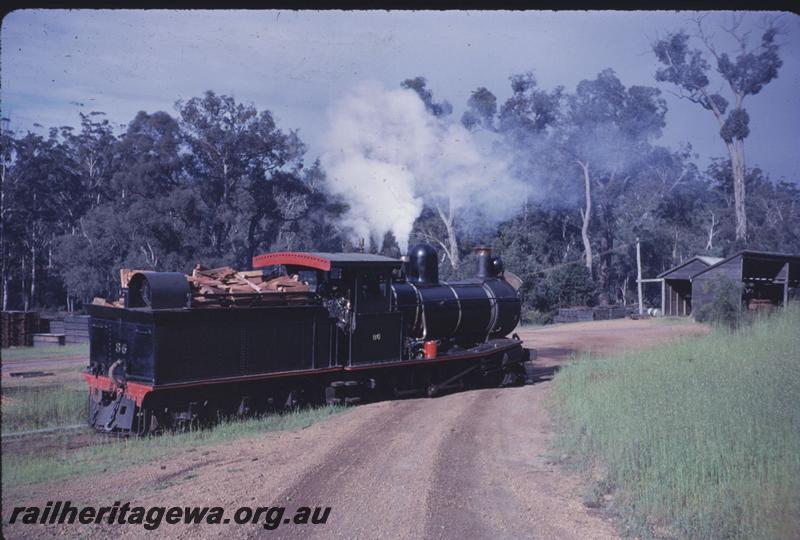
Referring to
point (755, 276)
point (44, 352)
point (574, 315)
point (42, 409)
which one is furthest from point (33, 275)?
point (755, 276)

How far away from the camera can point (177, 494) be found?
7.39 metres

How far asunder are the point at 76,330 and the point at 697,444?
98.7 feet

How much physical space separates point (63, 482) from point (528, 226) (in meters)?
45.9

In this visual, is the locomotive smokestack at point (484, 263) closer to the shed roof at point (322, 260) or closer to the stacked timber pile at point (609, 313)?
the shed roof at point (322, 260)

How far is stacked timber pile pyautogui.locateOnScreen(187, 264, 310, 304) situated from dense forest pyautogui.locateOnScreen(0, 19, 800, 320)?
71.2 ft

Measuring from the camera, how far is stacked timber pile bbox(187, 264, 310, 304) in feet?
36.8

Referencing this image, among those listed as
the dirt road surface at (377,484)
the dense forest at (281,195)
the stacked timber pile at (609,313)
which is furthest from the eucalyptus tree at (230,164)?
the dirt road surface at (377,484)

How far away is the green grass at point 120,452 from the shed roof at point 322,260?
9.70 feet

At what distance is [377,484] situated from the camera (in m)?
7.69

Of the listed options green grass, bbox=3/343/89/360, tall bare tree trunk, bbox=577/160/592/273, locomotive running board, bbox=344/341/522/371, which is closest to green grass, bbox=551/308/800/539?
locomotive running board, bbox=344/341/522/371

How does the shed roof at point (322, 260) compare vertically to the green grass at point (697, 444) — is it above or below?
above

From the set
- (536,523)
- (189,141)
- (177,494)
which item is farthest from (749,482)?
(189,141)

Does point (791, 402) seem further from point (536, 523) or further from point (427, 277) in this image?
point (427, 277)

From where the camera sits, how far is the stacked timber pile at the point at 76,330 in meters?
30.7
